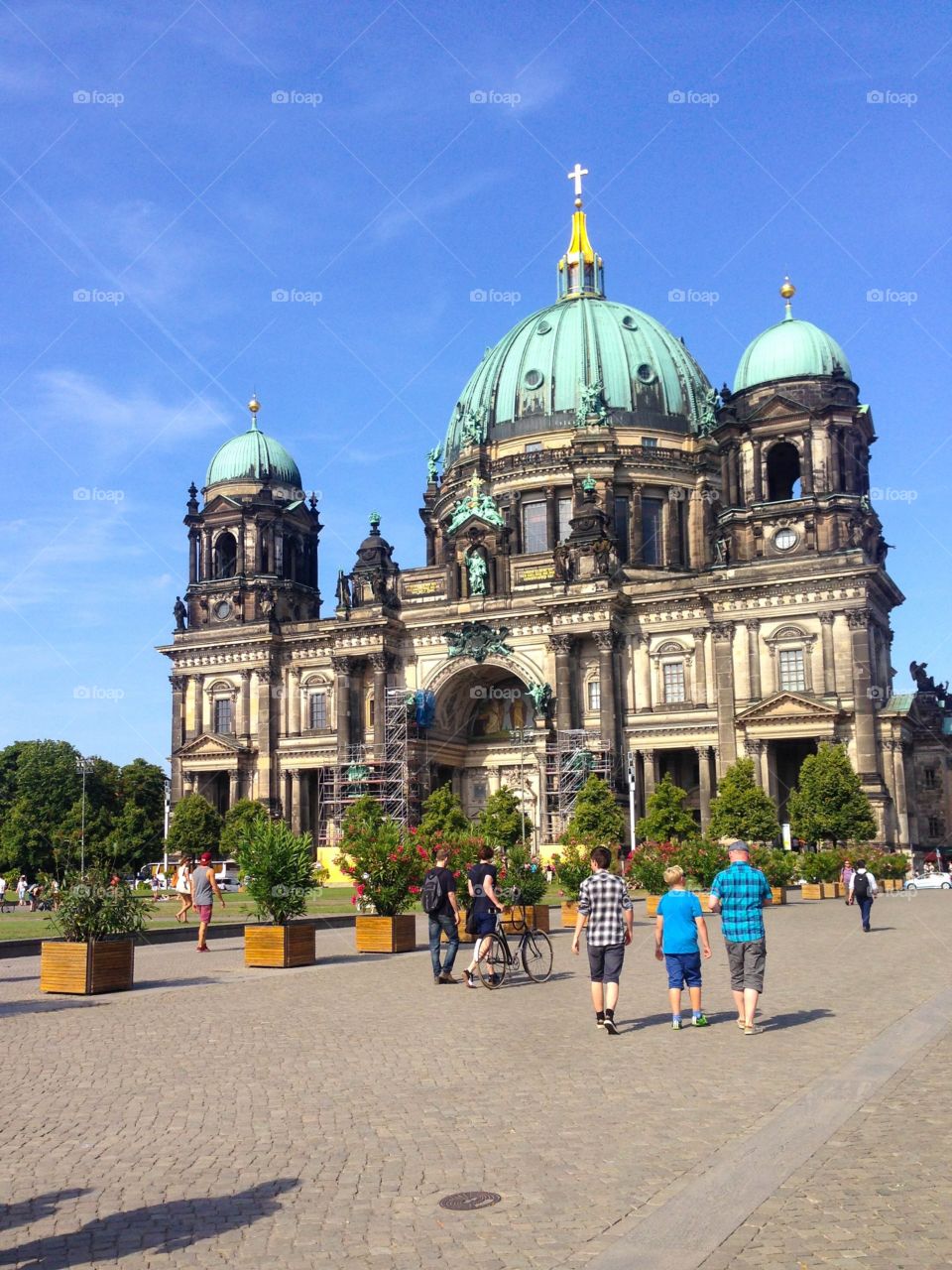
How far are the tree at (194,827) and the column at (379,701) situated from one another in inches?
402

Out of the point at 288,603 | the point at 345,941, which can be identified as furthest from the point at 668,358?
the point at 345,941

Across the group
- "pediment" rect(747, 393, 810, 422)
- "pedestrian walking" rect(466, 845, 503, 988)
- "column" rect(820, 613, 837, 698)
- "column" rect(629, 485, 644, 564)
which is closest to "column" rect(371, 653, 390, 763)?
"column" rect(629, 485, 644, 564)

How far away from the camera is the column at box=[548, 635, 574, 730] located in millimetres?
71562

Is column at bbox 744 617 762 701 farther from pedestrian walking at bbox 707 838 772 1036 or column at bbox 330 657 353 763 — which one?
pedestrian walking at bbox 707 838 772 1036

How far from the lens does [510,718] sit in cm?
8138

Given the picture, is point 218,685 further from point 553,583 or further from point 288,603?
point 553,583

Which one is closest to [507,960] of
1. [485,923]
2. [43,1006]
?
[485,923]

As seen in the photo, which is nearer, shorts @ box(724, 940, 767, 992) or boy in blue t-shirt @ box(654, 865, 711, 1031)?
shorts @ box(724, 940, 767, 992)

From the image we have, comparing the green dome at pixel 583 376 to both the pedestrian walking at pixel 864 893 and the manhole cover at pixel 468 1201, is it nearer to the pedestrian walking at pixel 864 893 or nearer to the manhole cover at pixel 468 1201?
the pedestrian walking at pixel 864 893

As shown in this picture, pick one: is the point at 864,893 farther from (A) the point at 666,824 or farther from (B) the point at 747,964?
(A) the point at 666,824

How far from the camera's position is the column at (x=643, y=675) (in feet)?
235

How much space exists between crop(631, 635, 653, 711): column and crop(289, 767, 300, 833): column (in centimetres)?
2232

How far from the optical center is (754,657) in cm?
6781

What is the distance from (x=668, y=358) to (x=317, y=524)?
87.3 feet
